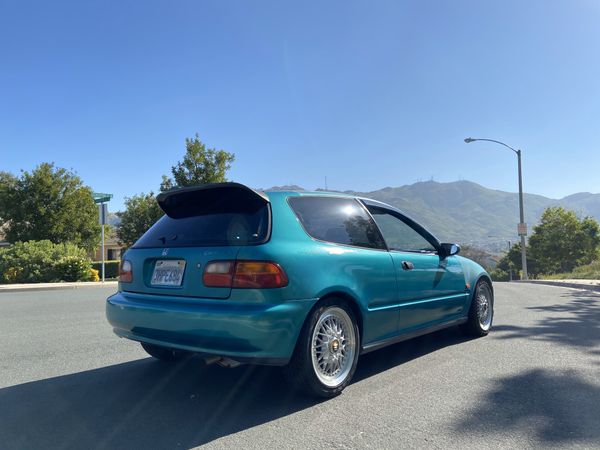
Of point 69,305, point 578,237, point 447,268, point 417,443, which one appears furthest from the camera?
point 578,237

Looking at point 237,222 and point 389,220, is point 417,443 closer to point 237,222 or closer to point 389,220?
point 237,222

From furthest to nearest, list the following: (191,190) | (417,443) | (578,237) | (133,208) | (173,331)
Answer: (578,237), (133,208), (191,190), (173,331), (417,443)

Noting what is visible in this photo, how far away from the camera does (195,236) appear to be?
3.76 meters

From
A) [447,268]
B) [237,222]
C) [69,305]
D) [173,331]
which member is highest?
[237,222]

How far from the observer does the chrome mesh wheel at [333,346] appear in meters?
3.54

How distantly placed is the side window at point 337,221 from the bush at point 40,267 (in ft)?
49.7

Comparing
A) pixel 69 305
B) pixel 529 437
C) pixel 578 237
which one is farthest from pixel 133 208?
pixel 578 237

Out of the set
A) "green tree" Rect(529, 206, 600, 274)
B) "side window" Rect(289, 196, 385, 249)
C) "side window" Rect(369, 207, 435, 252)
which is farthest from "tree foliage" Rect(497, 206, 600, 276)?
"side window" Rect(289, 196, 385, 249)

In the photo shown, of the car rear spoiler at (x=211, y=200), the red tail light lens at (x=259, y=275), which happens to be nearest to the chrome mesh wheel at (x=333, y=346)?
the red tail light lens at (x=259, y=275)

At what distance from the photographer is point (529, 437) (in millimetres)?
2924

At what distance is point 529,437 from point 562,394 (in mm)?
1005

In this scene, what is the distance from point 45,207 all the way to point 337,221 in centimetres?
2708

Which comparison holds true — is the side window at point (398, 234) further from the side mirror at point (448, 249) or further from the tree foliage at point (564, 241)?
the tree foliage at point (564, 241)

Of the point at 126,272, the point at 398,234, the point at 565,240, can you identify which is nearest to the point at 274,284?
the point at 126,272
